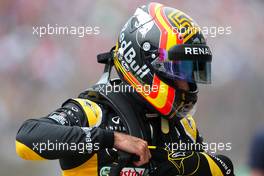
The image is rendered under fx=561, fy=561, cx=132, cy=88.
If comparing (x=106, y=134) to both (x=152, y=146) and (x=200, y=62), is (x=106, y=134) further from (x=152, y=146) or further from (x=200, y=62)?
(x=200, y=62)

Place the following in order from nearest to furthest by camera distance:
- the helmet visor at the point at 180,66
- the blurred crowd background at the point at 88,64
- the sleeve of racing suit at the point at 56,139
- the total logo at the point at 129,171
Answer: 1. the sleeve of racing suit at the point at 56,139
2. the total logo at the point at 129,171
3. the helmet visor at the point at 180,66
4. the blurred crowd background at the point at 88,64

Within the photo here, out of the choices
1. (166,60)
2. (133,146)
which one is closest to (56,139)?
(133,146)

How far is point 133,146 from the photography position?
170cm

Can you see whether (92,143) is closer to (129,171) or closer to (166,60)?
(129,171)

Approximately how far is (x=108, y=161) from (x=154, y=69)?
0.37 meters

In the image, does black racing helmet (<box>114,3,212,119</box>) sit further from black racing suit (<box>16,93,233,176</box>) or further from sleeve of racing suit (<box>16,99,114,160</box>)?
sleeve of racing suit (<box>16,99,114,160</box>)

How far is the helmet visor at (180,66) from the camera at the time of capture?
1.94 meters

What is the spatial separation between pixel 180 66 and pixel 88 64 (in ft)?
5.30

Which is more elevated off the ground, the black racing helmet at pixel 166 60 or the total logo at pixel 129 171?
the black racing helmet at pixel 166 60

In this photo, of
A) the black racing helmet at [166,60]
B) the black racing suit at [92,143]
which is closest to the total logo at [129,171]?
the black racing suit at [92,143]

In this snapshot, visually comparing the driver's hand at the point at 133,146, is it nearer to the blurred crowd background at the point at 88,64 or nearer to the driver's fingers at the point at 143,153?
the driver's fingers at the point at 143,153

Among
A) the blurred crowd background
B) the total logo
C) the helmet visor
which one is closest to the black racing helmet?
the helmet visor

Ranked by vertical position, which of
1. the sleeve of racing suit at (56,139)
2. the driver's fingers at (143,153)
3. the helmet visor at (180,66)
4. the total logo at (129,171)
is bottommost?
the total logo at (129,171)

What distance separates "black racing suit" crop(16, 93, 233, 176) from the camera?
1687 millimetres
